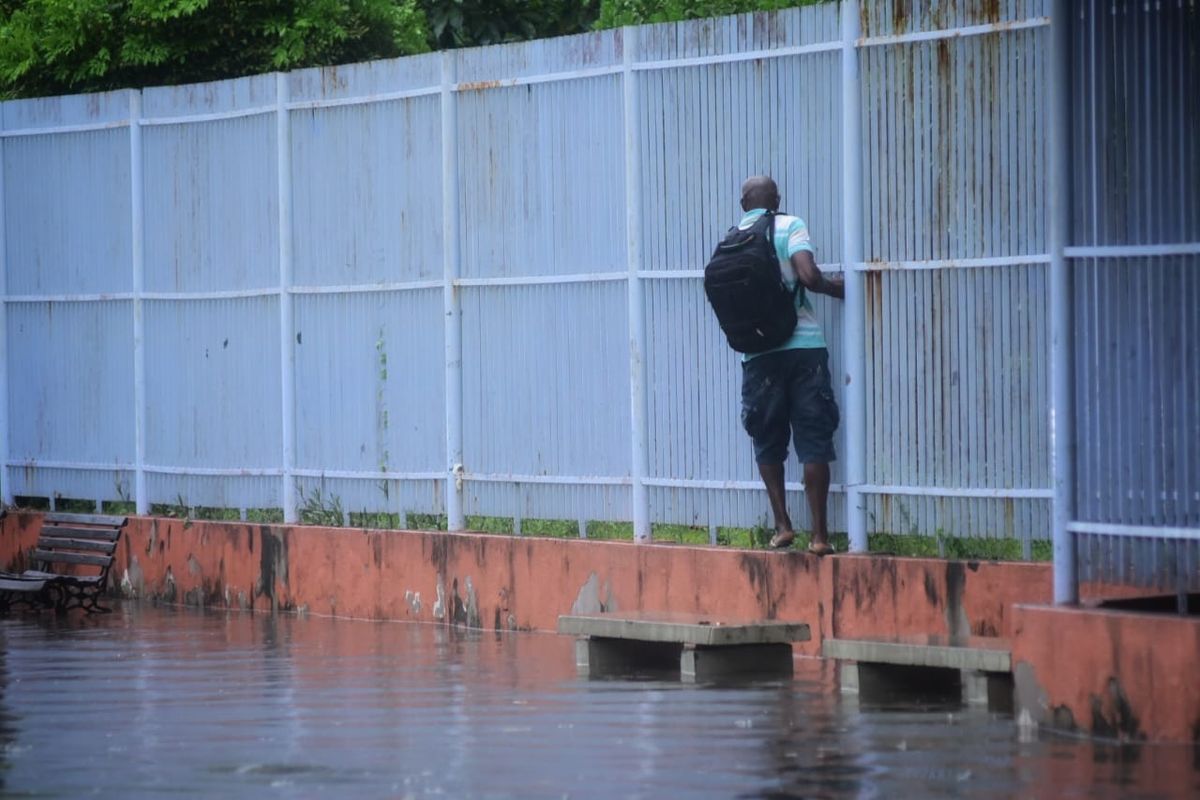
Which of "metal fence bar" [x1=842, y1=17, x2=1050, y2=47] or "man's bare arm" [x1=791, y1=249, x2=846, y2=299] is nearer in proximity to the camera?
"metal fence bar" [x1=842, y1=17, x2=1050, y2=47]

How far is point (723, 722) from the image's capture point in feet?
33.0

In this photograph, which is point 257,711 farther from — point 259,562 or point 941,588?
point 259,562

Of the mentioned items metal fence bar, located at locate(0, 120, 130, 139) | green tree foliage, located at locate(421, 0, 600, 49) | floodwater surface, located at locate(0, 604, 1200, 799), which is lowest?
floodwater surface, located at locate(0, 604, 1200, 799)

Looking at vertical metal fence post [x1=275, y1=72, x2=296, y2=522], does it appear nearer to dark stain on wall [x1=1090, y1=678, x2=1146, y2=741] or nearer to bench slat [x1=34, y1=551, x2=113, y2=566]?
bench slat [x1=34, y1=551, x2=113, y2=566]

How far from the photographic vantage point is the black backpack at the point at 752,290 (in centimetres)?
1227

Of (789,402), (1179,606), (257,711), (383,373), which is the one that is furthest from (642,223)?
(1179,606)

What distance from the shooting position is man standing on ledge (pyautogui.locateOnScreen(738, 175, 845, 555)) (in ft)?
40.4

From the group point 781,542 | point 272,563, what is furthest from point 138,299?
point 781,542

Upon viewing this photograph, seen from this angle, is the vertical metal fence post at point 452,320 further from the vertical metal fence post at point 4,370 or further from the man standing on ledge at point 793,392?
the vertical metal fence post at point 4,370

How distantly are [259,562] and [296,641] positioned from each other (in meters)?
2.16

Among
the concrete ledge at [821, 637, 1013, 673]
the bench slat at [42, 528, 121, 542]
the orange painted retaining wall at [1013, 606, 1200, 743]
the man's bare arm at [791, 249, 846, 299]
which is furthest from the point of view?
the bench slat at [42, 528, 121, 542]

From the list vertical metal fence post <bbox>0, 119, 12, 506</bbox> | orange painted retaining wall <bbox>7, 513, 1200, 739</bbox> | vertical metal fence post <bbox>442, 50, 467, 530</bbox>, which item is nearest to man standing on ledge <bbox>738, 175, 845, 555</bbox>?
orange painted retaining wall <bbox>7, 513, 1200, 739</bbox>

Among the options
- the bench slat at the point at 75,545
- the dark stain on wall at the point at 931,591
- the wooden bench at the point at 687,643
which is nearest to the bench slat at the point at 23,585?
the bench slat at the point at 75,545

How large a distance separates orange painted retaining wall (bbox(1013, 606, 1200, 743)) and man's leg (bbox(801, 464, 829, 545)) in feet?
8.39
